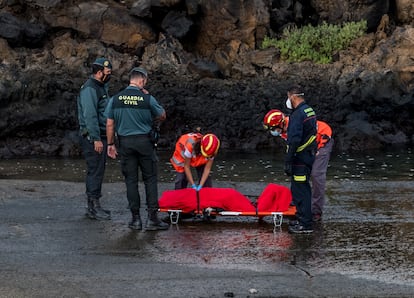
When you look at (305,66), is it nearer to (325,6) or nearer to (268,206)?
(325,6)

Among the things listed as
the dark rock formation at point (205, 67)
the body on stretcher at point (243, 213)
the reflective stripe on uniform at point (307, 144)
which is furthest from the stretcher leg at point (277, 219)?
the dark rock formation at point (205, 67)

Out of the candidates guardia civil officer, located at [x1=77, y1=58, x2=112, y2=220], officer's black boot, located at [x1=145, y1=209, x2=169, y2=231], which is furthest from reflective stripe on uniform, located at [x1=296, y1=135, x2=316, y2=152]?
guardia civil officer, located at [x1=77, y1=58, x2=112, y2=220]

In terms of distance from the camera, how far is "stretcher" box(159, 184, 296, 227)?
31.0ft

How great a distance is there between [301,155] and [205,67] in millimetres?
18226

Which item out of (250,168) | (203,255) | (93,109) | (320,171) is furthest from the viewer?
(250,168)

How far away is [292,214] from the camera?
9.50 m

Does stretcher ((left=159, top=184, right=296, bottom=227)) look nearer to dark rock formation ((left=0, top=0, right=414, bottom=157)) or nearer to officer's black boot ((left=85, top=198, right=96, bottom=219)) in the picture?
officer's black boot ((left=85, top=198, right=96, bottom=219))

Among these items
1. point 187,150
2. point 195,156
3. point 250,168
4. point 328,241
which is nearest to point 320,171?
point 328,241

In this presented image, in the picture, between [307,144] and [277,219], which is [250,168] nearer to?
[277,219]

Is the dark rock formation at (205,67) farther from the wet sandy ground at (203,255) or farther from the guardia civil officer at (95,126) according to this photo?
the wet sandy ground at (203,255)

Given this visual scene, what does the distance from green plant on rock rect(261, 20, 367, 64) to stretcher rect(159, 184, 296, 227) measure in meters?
18.7

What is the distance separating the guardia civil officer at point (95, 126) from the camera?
9.64 m

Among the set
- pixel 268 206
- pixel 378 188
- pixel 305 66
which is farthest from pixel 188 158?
pixel 305 66

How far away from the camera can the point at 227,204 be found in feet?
31.0
